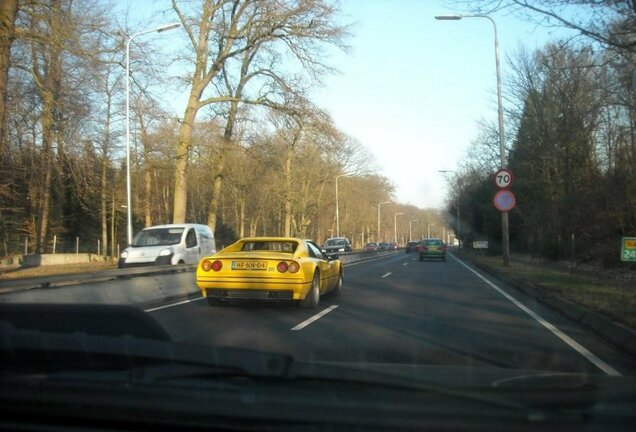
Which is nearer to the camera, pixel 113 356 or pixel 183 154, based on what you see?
pixel 113 356

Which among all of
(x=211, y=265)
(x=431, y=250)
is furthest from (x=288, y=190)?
(x=211, y=265)

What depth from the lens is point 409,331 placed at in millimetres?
9305

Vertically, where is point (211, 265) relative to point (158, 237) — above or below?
below

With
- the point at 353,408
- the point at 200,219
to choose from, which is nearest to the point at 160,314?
the point at 353,408

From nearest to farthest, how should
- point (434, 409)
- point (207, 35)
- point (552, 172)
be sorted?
point (434, 409) → point (207, 35) → point (552, 172)

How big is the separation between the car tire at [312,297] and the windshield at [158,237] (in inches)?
339

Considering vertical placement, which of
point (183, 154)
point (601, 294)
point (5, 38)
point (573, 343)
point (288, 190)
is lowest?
point (573, 343)

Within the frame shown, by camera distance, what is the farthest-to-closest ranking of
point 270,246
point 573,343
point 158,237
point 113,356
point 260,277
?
1. point 158,237
2. point 270,246
3. point 260,277
4. point 573,343
5. point 113,356

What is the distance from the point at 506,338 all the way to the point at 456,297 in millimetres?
5724

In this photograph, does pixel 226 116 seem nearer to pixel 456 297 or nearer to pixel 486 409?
pixel 456 297

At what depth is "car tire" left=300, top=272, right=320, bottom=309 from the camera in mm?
12016

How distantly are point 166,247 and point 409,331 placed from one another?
11715 millimetres

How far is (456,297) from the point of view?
47.3ft

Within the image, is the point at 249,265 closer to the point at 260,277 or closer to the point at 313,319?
the point at 260,277
